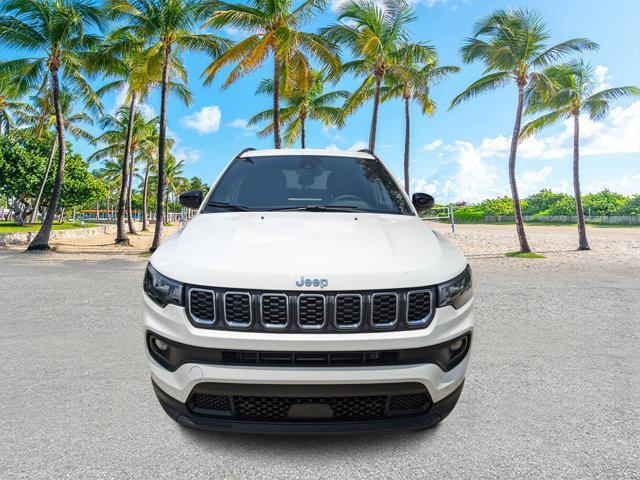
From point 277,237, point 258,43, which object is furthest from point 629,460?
point 258,43

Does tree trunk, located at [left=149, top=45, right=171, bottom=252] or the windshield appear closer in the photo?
the windshield

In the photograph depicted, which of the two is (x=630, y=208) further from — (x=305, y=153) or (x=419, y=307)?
(x=419, y=307)

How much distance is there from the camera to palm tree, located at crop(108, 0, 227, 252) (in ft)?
57.6

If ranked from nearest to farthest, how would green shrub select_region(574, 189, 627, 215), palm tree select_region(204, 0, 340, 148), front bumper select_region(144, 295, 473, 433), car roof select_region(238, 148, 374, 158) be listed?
1. front bumper select_region(144, 295, 473, 433)
2. car roof select_region(238, 148, 374, 158)
3. palm tree select_region(204, 0, 340, 148)
4. green shrub select_region(574, 189, 627, 215)

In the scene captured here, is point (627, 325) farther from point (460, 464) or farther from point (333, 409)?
point (333, 409)

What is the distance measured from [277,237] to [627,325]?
5271mm

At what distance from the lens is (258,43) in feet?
52.2

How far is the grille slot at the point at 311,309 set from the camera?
81.1 inches

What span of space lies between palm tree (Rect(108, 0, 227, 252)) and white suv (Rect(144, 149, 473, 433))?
56.9 ft

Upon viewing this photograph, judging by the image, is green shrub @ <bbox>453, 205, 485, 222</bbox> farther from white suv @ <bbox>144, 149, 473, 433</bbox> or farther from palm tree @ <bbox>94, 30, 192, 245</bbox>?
white suv @ <bbox>144, 149, 473, 433</bbox>

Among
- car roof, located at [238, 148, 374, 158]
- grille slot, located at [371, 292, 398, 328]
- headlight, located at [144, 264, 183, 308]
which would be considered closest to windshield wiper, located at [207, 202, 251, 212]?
car roof, located at [238, 148, 374, 158]

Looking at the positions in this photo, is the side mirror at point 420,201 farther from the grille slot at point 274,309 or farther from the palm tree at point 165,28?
the palm tree at point 165,28

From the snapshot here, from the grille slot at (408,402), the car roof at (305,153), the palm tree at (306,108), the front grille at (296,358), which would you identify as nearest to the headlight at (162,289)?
the front grille at (296,358)

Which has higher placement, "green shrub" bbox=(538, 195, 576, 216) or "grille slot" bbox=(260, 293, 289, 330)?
"grille slot" bbox=(260, 293, 289, 330)
